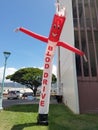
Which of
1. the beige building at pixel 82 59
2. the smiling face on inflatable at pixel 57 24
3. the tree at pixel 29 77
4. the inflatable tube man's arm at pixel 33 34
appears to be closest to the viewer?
the smiling face on inflatable at pixel 57 24

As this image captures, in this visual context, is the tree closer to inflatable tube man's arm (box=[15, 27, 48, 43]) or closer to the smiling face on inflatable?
inflatable tube man's arm (box=[15, 27, 48, 43])

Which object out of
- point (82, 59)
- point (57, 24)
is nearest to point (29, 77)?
point (82, 59)

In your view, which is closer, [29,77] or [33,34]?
[33,34]

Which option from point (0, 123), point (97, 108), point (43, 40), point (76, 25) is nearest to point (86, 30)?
point (76, 25)

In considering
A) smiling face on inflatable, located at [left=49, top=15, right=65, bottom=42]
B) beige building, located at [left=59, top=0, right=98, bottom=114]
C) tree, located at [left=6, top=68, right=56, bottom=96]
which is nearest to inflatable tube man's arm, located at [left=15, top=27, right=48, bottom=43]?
smiling face on inflatable, located at [left=49, top=15, right=65, bottom=42]

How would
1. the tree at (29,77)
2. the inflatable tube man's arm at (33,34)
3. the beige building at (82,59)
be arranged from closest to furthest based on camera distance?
the inflatable tube man's arm at (33,34) < the beige building at (82,59) < the tree at (29,77)

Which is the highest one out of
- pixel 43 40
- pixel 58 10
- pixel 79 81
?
pixel 58 10

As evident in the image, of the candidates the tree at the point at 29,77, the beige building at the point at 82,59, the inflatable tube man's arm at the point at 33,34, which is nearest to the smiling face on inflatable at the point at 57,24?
the inflatable tube man's arm at the point at 33,34

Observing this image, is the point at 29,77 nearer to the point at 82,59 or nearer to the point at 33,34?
the point at 82,59

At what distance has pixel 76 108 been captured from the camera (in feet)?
36.1

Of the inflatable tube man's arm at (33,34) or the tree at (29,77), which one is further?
the tree at (29,77)

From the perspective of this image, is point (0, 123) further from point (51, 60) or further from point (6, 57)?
point (6, 57)

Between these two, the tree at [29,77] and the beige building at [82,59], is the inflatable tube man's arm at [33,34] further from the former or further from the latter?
the tree at [29,77]

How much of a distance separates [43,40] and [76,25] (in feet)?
19.3
